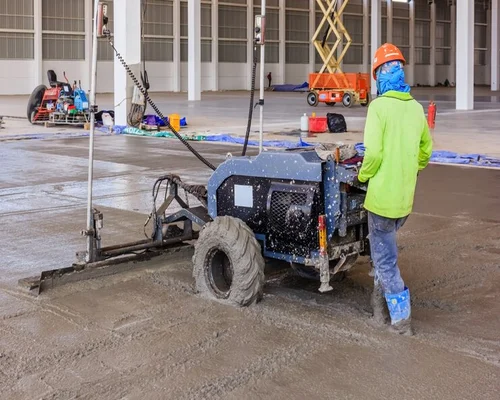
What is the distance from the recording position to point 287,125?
2191cm

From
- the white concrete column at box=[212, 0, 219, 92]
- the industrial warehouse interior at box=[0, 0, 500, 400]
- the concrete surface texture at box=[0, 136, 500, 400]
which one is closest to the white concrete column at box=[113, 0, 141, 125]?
the industrial warehouse interior at box=[0, 0, 500, 400]

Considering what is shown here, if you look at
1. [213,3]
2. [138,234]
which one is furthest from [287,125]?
[213,3]

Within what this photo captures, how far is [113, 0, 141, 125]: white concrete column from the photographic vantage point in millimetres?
20578

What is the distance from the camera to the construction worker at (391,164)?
4.65 metres

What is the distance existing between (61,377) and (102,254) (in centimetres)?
218

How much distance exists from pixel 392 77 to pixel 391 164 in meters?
0.57

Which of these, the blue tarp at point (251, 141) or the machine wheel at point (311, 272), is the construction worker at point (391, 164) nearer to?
the machine wheel at point (311, 272)

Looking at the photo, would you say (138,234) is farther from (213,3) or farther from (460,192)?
(213,3)

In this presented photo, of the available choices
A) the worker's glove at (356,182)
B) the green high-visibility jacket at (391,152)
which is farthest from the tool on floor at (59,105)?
the green high-visibility jacket at (391,152)

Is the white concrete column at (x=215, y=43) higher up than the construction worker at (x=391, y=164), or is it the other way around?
the white concrete column at (x=215, y=43)

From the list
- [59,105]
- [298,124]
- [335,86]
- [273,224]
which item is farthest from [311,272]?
[335,86]

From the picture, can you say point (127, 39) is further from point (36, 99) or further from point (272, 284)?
point (272, 284)

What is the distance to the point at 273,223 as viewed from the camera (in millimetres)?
5344

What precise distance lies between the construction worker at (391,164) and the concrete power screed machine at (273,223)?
0.33m
